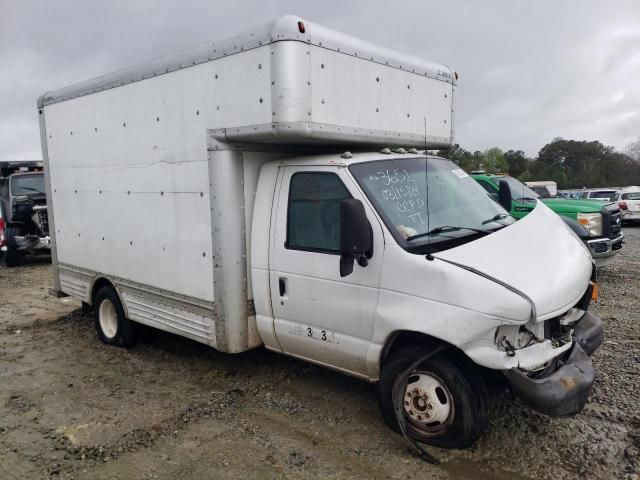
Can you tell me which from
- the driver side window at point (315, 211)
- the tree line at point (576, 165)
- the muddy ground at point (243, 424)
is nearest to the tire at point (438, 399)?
the muddy ground at point (243, 424)

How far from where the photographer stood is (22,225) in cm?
1280

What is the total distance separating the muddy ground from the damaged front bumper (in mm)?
464

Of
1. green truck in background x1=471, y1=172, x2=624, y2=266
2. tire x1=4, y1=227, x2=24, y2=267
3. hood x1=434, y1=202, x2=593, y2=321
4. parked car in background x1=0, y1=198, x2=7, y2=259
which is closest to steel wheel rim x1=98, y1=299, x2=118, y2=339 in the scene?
hood x1=434, y1=202, x2=593, y2=321

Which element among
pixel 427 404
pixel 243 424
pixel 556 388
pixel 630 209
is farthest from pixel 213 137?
pixel 630 209

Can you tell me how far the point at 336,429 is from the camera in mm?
4070

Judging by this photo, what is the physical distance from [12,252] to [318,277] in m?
11.5

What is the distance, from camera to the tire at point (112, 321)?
596 centimetres

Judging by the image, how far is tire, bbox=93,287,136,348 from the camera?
5.96 meters

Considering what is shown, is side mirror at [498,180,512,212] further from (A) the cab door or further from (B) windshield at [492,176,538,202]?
(B) windshield at [492,176,538,202]

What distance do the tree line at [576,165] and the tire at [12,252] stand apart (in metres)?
42.8

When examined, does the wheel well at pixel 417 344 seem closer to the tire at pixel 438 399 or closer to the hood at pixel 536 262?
the tire at pixel 438 399

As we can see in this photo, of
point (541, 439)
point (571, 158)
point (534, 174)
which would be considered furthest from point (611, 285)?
point (571, 158)

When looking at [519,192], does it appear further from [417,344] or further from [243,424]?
[243,424]

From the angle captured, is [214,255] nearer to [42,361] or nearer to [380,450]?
[380,450]
